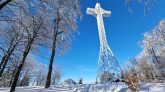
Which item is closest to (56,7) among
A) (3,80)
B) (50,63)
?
(3,80)

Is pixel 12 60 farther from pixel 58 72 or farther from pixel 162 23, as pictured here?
pixel 58 72

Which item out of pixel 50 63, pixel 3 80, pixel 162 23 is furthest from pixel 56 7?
pixel 162 23

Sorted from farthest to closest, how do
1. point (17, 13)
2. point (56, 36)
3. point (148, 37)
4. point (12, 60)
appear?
point (148, 37) < point (56, 36) < point (17, 13) < point (12, 60)

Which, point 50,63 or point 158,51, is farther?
point 158,51

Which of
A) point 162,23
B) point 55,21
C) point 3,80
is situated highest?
point 162,23

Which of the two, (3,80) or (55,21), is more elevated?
(55,21)

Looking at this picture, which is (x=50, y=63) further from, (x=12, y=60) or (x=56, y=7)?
(x=56, y=7)

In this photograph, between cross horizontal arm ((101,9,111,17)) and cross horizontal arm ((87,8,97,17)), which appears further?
cross horizontal arm ((101,9,111,17))

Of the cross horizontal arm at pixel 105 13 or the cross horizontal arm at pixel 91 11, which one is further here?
the cross horizontal arm at pixel 105 13

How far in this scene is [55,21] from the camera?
17.0 metres

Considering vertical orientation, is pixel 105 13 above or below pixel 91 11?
above

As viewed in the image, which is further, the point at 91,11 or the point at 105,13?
the point at 105,13

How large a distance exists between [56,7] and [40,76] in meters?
62.9

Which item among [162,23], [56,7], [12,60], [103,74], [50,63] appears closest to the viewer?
[56,7]
